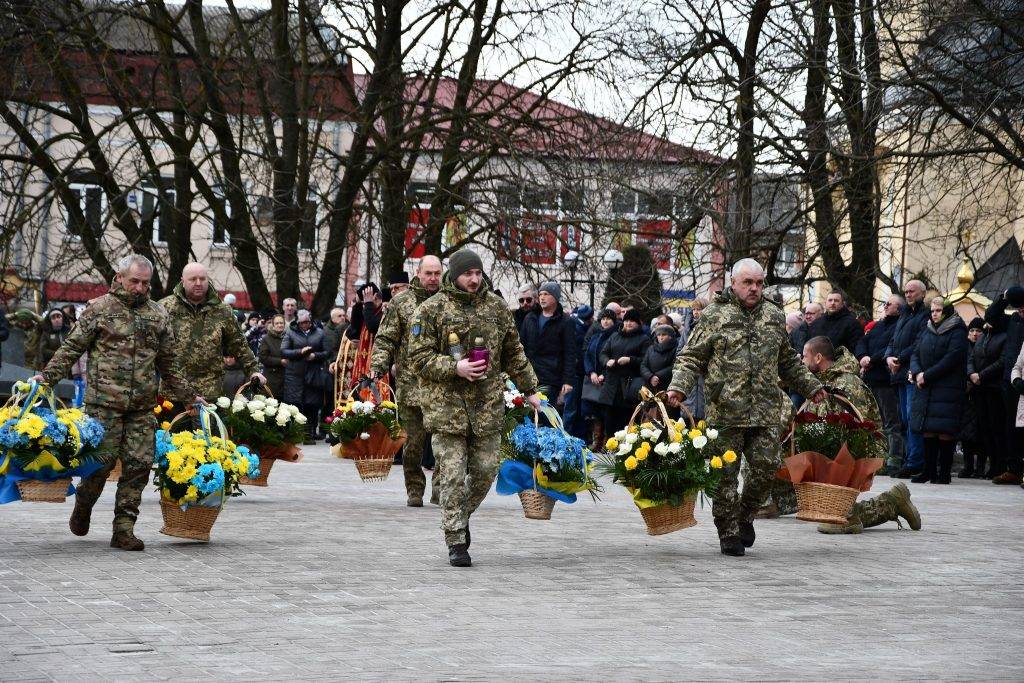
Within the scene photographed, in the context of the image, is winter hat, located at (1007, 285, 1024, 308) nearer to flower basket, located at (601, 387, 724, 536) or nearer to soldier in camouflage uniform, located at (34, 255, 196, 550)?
flower basket, located at (601, 387, 724, 536)

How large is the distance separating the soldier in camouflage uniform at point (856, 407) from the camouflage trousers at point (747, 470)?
3.09 feet

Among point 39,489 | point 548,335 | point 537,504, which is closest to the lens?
point 39,489

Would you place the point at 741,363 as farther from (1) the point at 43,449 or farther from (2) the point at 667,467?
(1) the point at 43,449

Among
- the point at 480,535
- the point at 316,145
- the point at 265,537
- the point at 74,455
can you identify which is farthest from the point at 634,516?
the point at 316,145

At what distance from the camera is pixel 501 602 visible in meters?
8.53

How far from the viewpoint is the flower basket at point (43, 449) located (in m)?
10.0

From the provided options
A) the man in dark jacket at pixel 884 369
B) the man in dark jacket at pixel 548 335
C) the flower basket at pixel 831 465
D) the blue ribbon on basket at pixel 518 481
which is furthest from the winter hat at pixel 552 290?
the blue ribbon on basket at pixel 518 481

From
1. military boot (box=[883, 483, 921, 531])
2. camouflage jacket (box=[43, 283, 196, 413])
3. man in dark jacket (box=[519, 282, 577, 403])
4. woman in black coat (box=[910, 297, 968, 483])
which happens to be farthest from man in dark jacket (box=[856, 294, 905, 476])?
camouflage jacket (box=[43, 283, 196, 413])

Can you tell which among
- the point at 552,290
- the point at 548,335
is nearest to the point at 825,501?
the point at 548,335

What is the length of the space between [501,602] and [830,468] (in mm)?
3754

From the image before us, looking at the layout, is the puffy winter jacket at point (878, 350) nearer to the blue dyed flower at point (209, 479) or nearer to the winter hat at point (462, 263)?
the winter hat at point (462, 263)

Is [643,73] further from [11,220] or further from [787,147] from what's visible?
[11,220]

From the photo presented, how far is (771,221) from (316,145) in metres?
7.94

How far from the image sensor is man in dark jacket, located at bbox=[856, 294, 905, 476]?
1911 cm
